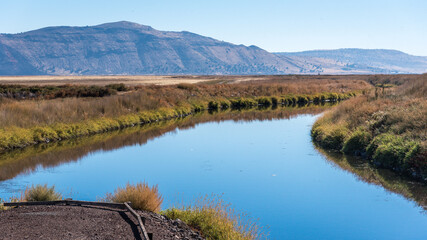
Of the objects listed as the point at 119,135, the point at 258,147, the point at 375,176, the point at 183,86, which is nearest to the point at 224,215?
the point at 375,176

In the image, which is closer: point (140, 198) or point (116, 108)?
point (140, 198)

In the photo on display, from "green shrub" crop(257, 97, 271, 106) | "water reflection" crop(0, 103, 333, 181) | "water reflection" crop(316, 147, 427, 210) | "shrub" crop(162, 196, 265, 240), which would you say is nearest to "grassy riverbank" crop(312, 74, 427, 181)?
"water reflection" crop(316, 147, 427, 210)

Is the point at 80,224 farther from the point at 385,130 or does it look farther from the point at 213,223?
the point at 385,130

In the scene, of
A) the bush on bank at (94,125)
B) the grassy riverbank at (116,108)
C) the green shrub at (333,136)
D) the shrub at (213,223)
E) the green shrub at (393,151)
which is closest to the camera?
the shrub at (213,223)

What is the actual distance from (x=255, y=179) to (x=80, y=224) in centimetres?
924

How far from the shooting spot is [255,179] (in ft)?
56.5

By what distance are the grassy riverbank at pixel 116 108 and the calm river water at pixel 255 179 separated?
1.38 meters

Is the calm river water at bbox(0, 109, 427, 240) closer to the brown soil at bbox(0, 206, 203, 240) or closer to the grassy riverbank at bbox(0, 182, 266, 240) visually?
the grassy riverbank at bbox(0, 182, 266, 240)

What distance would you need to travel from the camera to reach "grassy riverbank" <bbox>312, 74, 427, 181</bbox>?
16.5 meters

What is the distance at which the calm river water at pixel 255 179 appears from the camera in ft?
40.8

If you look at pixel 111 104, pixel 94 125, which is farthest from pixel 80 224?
pixel 111 104

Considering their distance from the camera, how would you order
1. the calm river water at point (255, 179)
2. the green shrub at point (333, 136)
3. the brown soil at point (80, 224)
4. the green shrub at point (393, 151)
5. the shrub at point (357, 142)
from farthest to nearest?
the green shrub at point (333, 136) → the shrub at point (357, 142) → the green shrub at point (393, 151) → the calm river water at point (255, 179) → the brown soil at point (80, 224)

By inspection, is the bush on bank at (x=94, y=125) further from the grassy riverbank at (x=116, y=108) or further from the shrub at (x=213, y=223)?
the shrub at (x=213, y=223)

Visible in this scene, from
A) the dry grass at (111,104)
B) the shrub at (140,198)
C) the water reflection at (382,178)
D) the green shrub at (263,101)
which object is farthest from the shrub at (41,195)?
the green shrub at (263,101)
